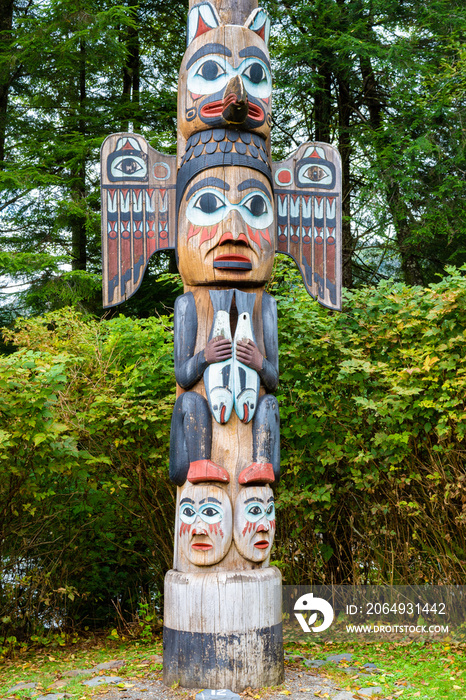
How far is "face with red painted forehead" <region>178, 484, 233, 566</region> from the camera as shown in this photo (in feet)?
12.9

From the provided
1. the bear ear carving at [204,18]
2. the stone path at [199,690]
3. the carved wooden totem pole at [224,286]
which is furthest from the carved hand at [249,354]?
the bear ear carving at [204,18]

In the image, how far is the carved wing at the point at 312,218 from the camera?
16.0 ft

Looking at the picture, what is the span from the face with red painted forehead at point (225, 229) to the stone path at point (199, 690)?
8.56ft

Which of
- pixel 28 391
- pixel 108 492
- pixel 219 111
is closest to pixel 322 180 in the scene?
pixel 219 111

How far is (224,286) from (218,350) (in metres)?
0.52

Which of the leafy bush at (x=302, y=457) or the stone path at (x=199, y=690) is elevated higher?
the leafy bush at (x=302, y=457)

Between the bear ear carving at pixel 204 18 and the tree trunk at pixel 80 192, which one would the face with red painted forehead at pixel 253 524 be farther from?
the tree trunk at pixel 80 192

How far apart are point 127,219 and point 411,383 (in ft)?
8.43

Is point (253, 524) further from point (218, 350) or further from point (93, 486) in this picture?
point (93, 486)

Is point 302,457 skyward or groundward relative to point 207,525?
skyward

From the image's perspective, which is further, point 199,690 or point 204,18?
point 204,18

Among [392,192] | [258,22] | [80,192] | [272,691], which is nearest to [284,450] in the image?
[272,691]

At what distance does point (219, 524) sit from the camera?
395 centimetres

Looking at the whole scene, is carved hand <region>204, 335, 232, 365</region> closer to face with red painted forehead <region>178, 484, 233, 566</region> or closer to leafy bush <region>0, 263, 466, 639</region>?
face with red painted forehead <region>178, 484, 233, 566</region>
